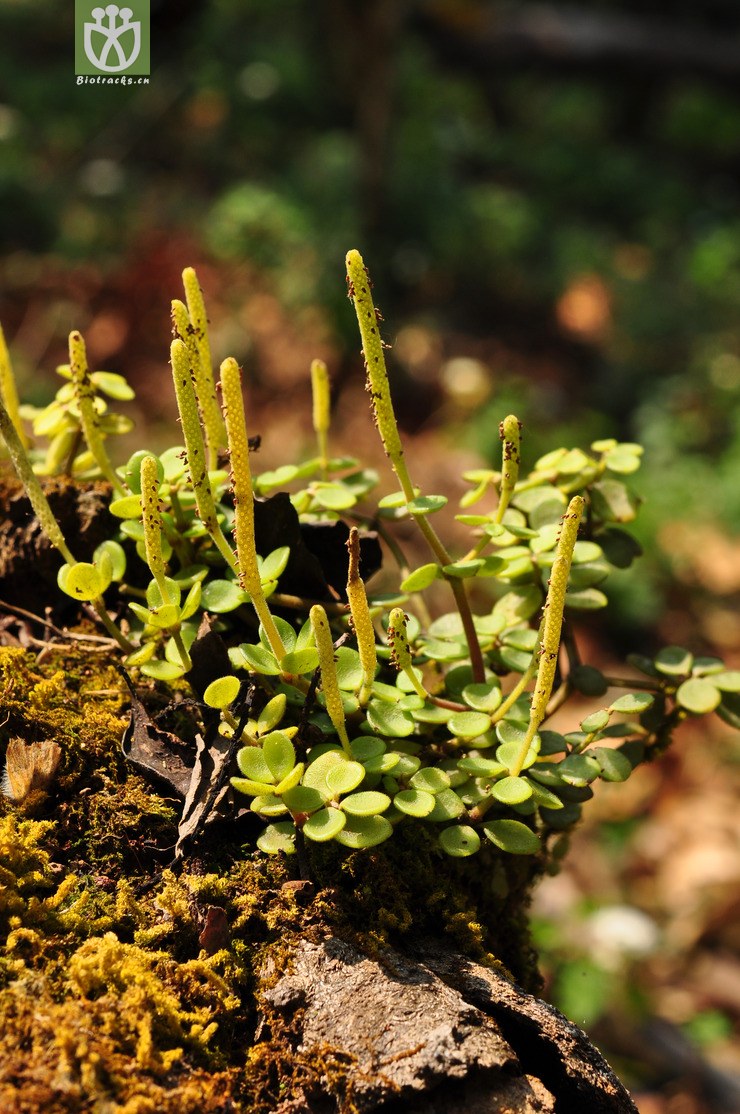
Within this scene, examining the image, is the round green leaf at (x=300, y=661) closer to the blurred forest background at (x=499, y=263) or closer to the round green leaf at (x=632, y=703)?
the round green leaf at (x=632, y=703)

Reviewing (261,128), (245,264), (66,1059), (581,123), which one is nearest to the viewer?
(66,1059)

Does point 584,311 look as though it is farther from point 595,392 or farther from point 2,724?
point 2,724

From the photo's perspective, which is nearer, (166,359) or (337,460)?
(337,460)

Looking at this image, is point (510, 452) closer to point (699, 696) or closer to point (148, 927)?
point (699, 696)

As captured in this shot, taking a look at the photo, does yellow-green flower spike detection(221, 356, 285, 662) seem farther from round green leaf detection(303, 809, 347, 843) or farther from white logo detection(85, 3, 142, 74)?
white logo detection(85, 3, 142, 74)

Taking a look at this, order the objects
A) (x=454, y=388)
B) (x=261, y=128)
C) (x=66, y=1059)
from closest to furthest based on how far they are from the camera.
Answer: (x=66, y=1059) < (x=454, y=388) < (x=261, y=128)

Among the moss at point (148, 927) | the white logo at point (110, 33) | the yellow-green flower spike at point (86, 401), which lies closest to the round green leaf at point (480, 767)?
the moss at point (148, 927)

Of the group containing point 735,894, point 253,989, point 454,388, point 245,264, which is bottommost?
point 735,894

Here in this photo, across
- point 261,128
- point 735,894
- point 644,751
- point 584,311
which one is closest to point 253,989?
point 644,751
